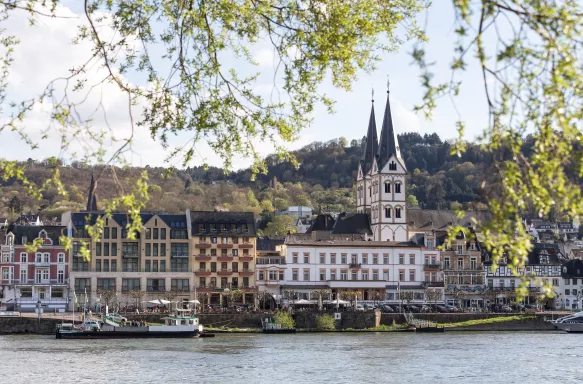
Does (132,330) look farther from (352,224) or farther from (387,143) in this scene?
(387,143)

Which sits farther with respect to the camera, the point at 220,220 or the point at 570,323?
the point at 220,220

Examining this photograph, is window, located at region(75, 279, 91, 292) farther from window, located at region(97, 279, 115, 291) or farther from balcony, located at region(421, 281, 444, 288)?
balcony, located at region(421, 281, 444, 288)

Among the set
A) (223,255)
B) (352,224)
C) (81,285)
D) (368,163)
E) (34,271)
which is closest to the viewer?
(81,285)

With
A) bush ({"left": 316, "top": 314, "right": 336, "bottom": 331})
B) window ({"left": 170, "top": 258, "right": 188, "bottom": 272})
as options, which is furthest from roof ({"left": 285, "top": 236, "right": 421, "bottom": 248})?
bush ({"left": 316, "top": 314, "right": 336, "bottom": 331})

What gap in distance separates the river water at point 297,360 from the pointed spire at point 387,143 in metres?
46.4

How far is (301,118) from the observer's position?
489 inches

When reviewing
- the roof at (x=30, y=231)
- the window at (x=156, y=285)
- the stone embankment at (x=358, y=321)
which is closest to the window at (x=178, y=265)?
the window at (x=156, y=285)

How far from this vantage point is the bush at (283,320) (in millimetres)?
75875

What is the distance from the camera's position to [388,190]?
112562mm

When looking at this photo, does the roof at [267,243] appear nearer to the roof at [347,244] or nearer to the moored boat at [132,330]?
the roof at [347,244]

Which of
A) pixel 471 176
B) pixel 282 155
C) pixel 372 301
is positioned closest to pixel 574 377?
pixel 282 155

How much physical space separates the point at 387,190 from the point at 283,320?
39290 mm


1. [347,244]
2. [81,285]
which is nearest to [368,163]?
[347,244]

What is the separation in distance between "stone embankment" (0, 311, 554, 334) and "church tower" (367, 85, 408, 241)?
28930mm
